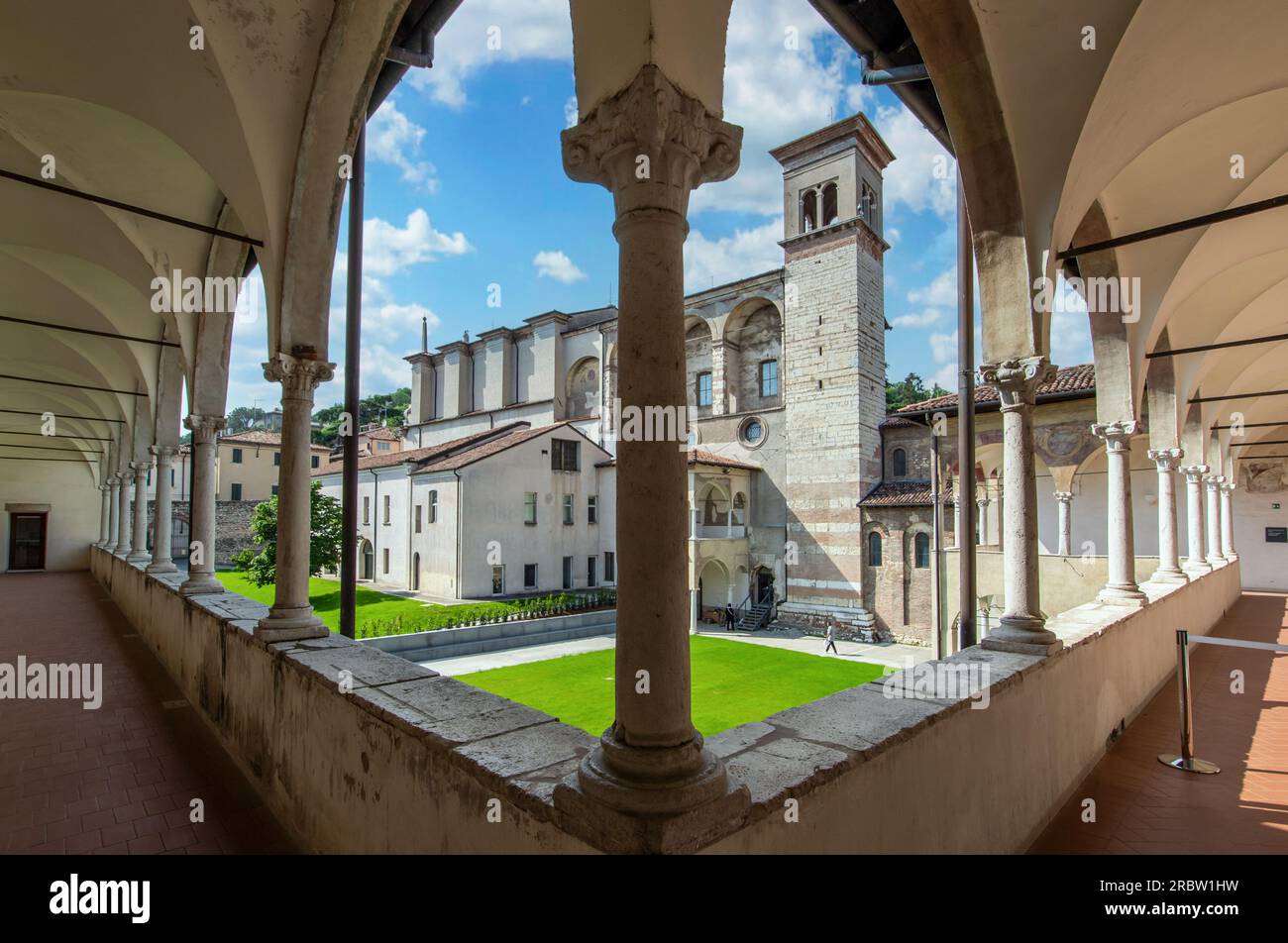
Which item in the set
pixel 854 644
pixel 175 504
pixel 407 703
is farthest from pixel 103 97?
pixel 175 504

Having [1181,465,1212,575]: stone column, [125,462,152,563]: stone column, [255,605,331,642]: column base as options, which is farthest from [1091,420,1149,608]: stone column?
[125,462,152,563]: stone column

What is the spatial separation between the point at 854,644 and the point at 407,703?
20.8 meters

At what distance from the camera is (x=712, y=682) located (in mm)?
15461

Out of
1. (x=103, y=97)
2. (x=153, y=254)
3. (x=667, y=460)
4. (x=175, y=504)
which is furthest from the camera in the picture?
(x=175, y=504)

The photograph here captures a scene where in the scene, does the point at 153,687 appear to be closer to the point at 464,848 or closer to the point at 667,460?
the point at 464,848

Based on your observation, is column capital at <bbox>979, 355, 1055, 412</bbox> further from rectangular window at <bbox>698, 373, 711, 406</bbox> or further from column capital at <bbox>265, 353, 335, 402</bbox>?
rectangular window at <bbox>698, 373, 711, 406</bbox>

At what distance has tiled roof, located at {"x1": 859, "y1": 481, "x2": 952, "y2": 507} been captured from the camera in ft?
68.7

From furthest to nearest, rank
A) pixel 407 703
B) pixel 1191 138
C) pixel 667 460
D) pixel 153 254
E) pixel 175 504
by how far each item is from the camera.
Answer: pixel 175 504, pixel 153 254, pixel 1191 138, pixel 407 703, pixel 667 460

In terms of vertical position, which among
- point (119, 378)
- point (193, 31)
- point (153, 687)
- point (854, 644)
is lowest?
point (854, 644)

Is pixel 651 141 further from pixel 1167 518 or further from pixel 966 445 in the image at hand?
pixel 1167 518

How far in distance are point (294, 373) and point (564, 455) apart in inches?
846

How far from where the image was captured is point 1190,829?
13.0ft

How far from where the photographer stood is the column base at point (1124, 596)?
276 inches

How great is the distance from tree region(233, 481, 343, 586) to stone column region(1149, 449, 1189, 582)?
73.7ft
